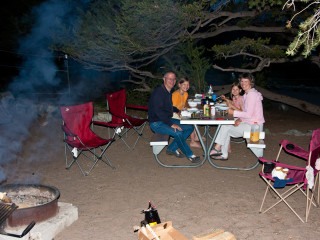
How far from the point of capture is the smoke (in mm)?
5824

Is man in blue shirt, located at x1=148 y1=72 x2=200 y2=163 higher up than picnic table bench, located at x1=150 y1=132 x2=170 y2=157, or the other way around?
man in blue shirt, located at x1=148 y1=72 x2=200 y2=163

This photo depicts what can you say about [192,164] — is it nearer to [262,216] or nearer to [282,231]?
[262,216]

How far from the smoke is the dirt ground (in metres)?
0.26

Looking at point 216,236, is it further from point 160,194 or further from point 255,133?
point 255,133

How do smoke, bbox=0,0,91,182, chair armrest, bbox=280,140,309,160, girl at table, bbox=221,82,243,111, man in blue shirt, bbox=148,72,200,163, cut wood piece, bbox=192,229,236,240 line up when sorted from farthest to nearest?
1. smoke, bbox=0,0,91,182
2. girl at table, bbox=221,82,243,111
3. man in blue shirt, bbox=148,72,200,163
4. chair armrest, bbox=280,140,309,160
5. cut wood piece, bbox=192,229,236,240

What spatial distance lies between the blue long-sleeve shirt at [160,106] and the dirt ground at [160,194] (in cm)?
69

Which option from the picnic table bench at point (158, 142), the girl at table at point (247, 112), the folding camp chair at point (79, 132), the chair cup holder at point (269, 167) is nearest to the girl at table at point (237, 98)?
the girl at table at point (247, 112)

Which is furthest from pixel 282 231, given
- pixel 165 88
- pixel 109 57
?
pixel 109 57

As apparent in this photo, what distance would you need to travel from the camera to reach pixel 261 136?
4184mm

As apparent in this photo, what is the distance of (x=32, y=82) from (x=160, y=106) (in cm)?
686

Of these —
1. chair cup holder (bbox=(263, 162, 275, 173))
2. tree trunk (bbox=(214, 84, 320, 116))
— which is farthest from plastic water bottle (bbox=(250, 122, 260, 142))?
tree trunk (bbox=(214, 84, 320, 116))

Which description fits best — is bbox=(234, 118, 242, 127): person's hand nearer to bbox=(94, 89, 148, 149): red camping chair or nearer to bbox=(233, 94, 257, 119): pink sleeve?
bbox=(233, 94, 257, 119): pink sleeve

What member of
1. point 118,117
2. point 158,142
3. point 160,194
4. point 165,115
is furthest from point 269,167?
point 118,117

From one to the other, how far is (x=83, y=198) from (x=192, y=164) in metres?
1.77
